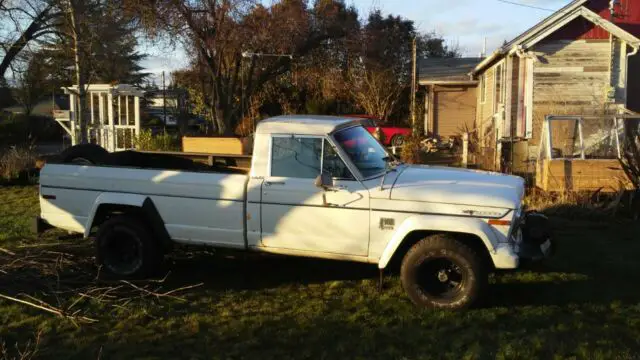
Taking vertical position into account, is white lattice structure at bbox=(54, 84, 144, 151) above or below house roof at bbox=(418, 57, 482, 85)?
below

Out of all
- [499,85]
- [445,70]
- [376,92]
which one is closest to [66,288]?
[499,85]

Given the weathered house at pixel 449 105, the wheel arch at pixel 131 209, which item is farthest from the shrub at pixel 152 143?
the wheel arch at pixel 131 209

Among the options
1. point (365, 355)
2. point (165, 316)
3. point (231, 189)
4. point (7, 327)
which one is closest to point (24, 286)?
point (7, 327)

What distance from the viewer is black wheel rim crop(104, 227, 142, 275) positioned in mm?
6195

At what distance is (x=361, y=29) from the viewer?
3041 cm

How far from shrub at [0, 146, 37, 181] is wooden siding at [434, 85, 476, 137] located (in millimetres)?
15735

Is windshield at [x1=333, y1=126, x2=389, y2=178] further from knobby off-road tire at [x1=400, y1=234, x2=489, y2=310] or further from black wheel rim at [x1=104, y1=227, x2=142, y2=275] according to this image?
Result: black wheel rim at [x1=104, y1=227, x2=142, y2=275]

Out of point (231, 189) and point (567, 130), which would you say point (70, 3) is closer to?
point (231, 189)

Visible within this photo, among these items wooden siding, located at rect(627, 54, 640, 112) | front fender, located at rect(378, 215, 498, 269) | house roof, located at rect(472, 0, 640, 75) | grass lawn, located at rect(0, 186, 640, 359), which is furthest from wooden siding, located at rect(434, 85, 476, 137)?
front fender, located at rect(378, 215, 498, 269)

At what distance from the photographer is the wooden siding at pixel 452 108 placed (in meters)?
24.4

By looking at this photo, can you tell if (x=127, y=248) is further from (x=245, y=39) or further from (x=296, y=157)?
(x=245, y=39)

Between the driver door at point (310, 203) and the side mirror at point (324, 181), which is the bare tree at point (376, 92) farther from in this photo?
the side mirror at point (324, 181)

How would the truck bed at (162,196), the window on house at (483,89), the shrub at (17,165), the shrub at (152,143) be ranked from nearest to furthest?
the truck bed at (162,196)
the shrub at (17,165)
the shrub at (152,143)
the window on house at (483,89)

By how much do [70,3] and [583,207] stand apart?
11732mm
